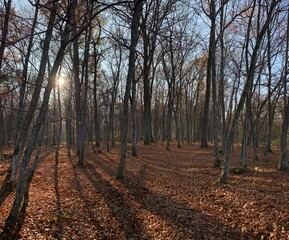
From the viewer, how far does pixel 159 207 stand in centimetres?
652

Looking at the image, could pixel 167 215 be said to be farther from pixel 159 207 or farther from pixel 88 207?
pixel 88 207

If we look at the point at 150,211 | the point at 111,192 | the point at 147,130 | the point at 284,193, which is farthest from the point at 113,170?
the point at 147,130

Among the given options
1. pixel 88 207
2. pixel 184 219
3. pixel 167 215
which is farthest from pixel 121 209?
pixel 184 219

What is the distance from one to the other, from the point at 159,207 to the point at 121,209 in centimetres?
108

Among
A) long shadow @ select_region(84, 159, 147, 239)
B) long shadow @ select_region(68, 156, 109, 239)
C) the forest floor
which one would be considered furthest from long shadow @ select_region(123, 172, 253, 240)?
long shadow @ select_region(68, 156, 109, 239)

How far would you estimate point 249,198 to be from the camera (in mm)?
6289

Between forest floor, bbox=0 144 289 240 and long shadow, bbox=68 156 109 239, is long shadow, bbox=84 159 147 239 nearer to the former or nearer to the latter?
forest floor, bbox=0 144 289 240

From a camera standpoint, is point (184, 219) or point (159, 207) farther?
point (159, 207)

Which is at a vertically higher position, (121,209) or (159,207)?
(159,207)

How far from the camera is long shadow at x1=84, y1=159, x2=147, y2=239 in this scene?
5.33 m

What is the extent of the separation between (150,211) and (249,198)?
272 centimetres

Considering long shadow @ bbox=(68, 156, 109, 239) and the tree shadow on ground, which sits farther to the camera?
long shadow @ bbox=(68, 156, 109, 239)

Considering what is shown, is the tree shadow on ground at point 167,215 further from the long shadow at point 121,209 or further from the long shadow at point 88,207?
the long shadow at point 88,207

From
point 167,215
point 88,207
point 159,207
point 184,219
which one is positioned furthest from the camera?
point 88,207
